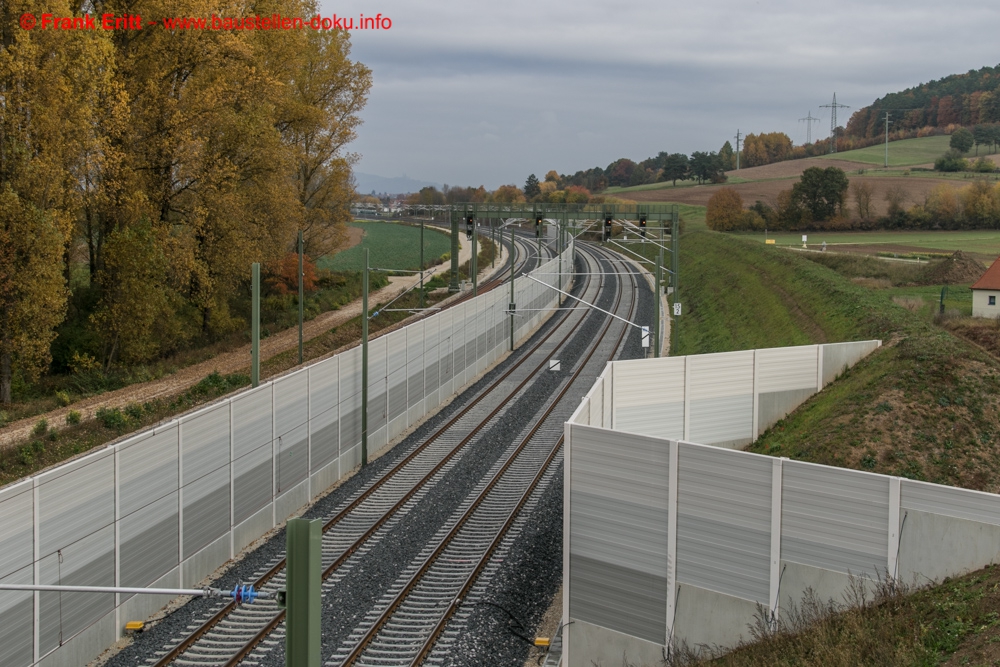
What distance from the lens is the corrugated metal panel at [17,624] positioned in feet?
38.3

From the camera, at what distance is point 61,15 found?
26.7 m

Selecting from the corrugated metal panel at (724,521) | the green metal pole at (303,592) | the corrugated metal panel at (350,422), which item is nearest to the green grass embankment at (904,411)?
the corrugated metal panel at (724,521)

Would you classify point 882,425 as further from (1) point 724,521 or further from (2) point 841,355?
(1) point 724,521

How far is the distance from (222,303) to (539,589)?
25.7 meters

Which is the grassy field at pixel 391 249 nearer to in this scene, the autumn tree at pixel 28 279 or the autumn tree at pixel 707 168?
the autumn tree at pixel 28 279

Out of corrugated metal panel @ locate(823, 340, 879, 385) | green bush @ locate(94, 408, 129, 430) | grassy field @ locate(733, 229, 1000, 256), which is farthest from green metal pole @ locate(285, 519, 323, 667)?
grassy field @ locate(733, 229, 1000, 256)

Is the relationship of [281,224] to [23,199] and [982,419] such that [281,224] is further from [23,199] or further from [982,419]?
[982,419]

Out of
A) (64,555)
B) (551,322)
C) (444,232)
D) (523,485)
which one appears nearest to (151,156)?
(523,485)

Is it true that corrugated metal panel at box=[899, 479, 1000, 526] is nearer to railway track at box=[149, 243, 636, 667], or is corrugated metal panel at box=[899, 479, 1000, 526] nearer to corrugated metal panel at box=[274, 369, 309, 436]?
railway track at box=[149, 243, 636, 667]

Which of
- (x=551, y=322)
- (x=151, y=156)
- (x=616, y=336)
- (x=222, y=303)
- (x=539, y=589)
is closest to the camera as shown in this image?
(x=539, y=589)

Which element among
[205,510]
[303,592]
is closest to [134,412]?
[205,510]

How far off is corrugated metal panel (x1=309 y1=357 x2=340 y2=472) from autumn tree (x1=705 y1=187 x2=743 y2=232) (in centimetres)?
7723

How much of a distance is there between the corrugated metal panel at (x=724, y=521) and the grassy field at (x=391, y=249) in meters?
47.3

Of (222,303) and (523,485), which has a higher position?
(222,303)
